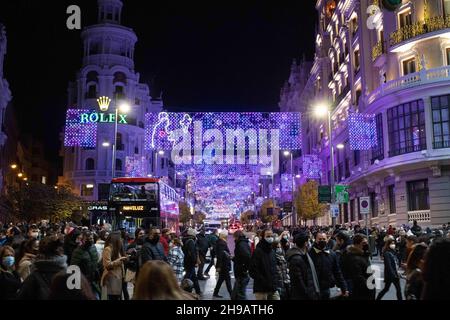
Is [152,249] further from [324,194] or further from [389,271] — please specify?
[324,194]

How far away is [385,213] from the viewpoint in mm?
37062

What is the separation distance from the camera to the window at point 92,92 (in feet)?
227

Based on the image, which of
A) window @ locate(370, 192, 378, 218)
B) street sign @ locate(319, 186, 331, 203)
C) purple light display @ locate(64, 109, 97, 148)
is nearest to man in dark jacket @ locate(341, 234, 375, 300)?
street sign @ locate(319, 186, 331, 203)

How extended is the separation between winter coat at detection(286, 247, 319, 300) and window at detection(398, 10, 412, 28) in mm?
30811

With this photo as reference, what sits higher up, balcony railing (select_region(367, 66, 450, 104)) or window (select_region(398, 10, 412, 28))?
window (select_region(398, 10, 412, 28))

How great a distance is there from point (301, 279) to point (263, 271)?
4.62 ft

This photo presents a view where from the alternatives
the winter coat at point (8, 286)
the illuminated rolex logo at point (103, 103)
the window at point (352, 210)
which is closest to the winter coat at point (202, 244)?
the winter coat at point (8, 286)

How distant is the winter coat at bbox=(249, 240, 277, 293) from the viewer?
9211 mm

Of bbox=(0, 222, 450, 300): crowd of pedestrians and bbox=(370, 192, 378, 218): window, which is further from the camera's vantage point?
bbox=(370, 192, 378, 218): window

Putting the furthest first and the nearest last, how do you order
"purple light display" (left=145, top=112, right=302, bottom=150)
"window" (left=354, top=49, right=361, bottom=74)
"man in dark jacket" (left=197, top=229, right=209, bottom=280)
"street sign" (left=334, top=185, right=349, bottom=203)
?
1. "window" (left=354, top=49, right=361, bottom=74)
2. "purple light display" (left=145, top=112, right=302, bottom=150)
3. "street sign" (left=334, top=185, right=349, bottom=203)
4. "man in dark jacket" (left=197, top=229, right=209, bottom=280)

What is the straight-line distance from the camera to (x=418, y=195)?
3294 cm

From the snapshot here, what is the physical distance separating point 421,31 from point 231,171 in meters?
61.5

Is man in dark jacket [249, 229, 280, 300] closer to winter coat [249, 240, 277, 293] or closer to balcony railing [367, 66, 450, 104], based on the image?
winter coat [249, 240, 277, 293]

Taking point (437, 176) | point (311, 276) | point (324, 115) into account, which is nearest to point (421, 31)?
point (437, 176)
